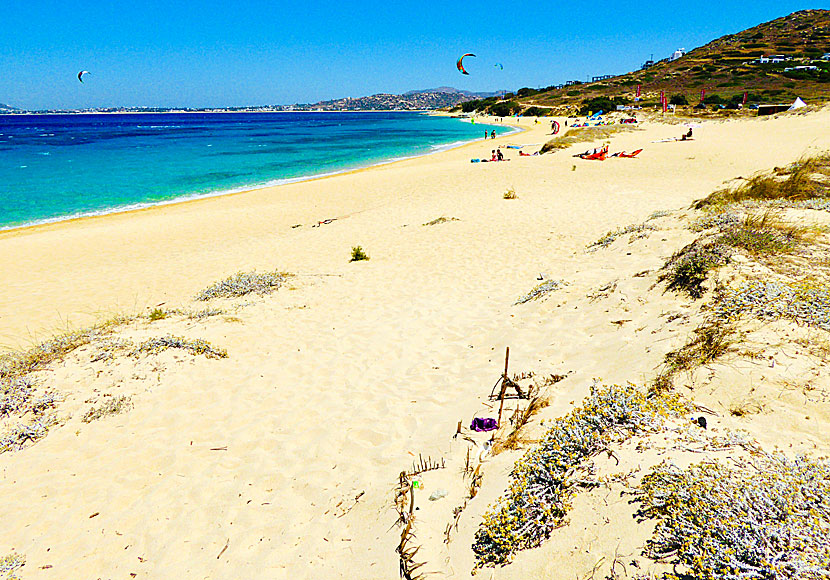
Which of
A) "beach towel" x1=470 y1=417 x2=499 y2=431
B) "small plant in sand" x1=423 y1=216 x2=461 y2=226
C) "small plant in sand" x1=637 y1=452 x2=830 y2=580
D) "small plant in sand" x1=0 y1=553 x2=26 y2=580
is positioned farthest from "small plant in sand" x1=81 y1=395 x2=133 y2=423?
"small plant in sand" x1=423 y1=216 x2=461 y2=226

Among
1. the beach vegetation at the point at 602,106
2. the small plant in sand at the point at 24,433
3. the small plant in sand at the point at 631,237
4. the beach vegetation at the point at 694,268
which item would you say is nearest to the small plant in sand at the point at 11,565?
the small plant in sand at the point at 24,433

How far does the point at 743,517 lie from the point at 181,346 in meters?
6.36

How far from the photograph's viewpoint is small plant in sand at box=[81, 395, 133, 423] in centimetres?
471

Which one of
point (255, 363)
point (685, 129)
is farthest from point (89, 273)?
point (685, 129)

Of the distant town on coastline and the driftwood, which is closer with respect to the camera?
the driftwood

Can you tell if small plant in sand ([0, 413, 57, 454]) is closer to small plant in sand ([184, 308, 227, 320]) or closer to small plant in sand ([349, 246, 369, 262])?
small plant in sand ([184, 308, 227, 320])

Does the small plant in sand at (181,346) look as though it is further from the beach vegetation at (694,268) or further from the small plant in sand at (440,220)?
the small plant in sand at (440,220)

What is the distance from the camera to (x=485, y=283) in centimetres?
808

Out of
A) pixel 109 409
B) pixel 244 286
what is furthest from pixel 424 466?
pixel 244 286

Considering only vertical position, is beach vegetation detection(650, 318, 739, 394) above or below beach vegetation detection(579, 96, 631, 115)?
below

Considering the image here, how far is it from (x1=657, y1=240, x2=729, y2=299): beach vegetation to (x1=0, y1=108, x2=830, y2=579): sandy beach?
0.79ft

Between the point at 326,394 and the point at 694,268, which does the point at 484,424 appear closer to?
the point at 326,394

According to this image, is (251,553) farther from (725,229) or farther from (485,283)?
(725,229)

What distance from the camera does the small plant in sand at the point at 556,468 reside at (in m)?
2.55
